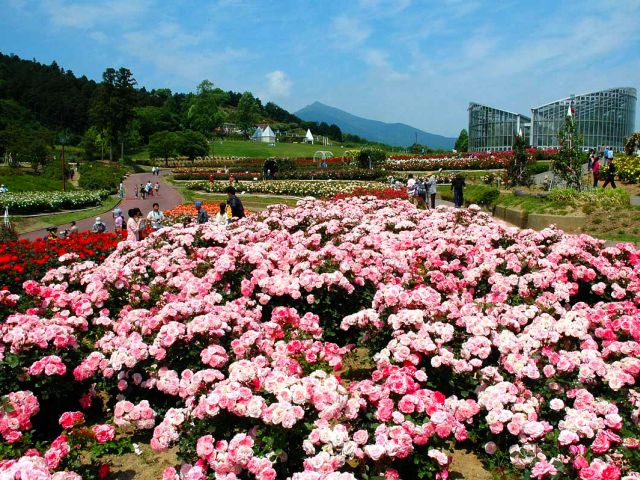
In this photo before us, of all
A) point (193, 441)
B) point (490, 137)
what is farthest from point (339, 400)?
point (490, 137)

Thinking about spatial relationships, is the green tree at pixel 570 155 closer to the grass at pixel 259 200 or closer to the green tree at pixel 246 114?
the grass at pixel 259 200

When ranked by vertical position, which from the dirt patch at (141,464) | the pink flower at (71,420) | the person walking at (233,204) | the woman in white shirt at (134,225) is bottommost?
the dirt patch at (141,464)

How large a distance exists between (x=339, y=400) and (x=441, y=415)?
626 mm

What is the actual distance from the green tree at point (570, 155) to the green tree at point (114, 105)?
232 feet

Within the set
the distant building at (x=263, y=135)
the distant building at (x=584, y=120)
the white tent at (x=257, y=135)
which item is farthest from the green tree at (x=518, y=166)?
the white tent at (x=257, y=135)

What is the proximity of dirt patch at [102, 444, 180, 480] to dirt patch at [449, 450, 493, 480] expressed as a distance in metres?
2.12

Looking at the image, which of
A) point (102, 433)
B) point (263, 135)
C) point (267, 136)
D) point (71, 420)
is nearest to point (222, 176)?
point (71, 420)

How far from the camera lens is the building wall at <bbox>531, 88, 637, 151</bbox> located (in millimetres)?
58062

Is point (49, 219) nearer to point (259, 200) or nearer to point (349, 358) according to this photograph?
point (259, 200)

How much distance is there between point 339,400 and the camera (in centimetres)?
307

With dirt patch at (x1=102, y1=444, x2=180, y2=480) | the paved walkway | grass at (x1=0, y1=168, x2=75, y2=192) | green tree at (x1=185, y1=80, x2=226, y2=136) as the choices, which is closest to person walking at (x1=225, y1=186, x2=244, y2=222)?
dirt patch at (x1=102, y1=444, x2=180, y2=480)

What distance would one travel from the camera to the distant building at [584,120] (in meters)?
58.1

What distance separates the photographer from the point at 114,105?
248ft

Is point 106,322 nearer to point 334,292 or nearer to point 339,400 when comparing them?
point 334,292
